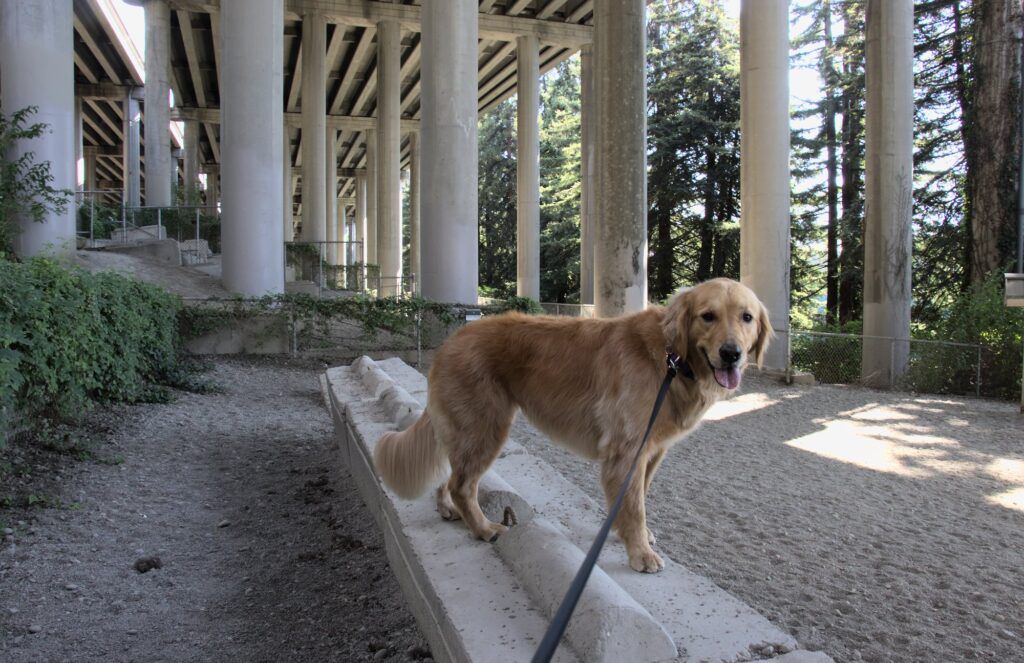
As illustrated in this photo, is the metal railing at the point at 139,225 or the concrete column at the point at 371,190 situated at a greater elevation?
the concrete column at the point at 371,190

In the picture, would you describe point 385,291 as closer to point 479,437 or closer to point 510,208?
point 510,208

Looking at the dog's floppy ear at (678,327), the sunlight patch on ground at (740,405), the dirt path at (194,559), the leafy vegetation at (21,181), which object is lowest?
the sunlight patch on ground at (740,405)

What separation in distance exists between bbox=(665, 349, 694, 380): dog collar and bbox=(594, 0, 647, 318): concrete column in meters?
11.4

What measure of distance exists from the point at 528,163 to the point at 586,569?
106 feet

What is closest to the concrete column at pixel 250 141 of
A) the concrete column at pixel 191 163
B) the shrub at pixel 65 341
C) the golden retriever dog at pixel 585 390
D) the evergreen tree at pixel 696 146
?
the shrub at pixel 65 341

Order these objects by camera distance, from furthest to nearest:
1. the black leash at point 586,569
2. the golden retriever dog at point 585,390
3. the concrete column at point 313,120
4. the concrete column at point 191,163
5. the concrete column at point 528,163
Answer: the concrete column at point 191,163
the concrete column at point 528,163
the concrete column at point 313,120
the golden retriever dog at point 585,390
the black leash at point 586,569

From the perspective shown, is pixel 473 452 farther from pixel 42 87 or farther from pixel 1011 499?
pixel 42 87

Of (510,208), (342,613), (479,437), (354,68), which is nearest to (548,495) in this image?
(479,437)

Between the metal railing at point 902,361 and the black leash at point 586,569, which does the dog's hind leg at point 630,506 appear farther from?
the metal railing at point 902,361

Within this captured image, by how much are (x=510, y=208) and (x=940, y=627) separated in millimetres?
47608

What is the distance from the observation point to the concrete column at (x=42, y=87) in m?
14.5

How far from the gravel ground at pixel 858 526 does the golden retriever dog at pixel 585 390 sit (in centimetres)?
126

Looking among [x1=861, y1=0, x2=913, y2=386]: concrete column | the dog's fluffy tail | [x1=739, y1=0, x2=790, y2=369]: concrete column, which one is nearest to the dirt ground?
the dog's fluffy tail

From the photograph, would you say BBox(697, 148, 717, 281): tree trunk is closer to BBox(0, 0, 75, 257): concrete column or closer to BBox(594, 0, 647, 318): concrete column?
BBox(594, 0, 647, 318): concrete column
